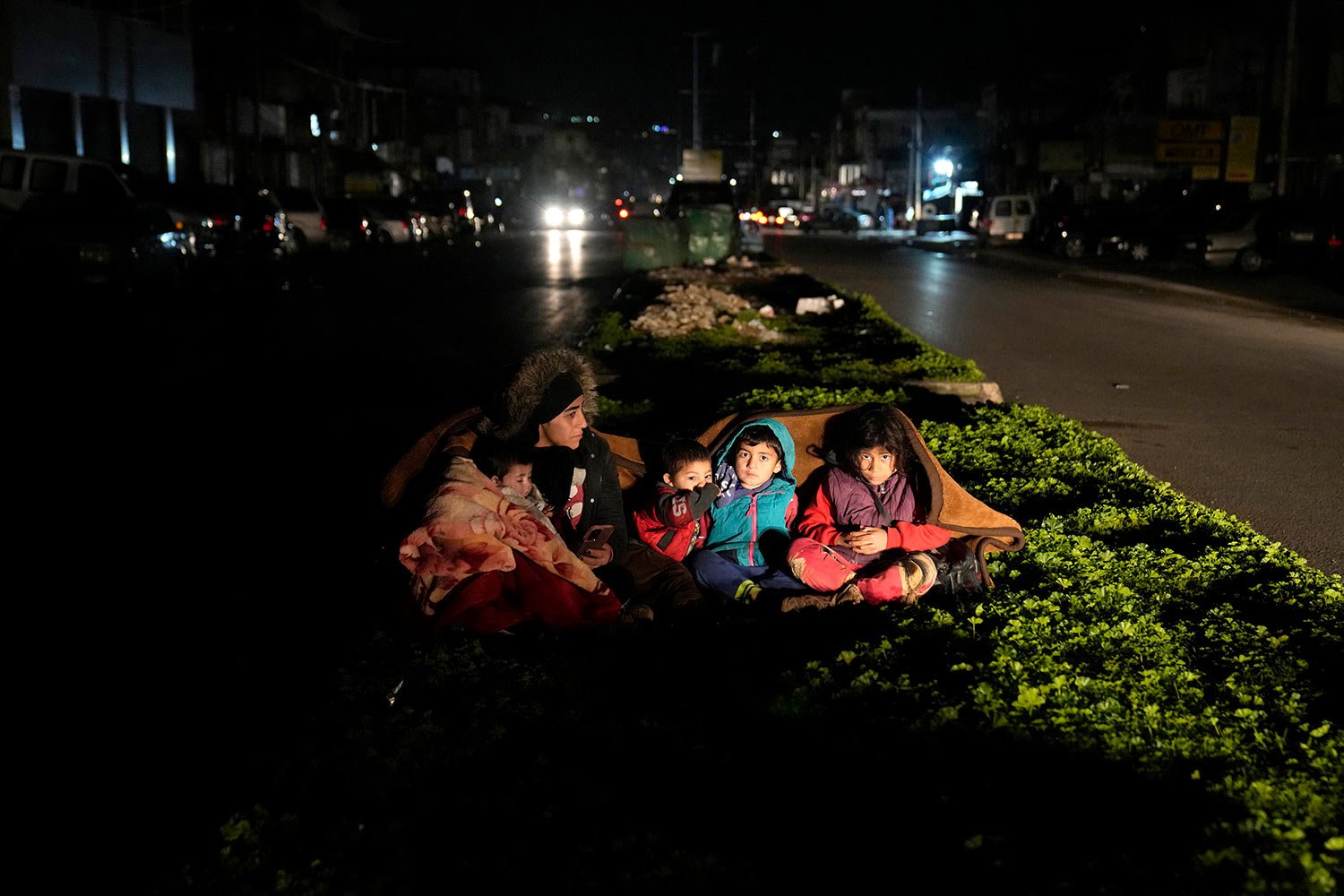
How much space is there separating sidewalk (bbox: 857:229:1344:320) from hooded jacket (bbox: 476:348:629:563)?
57.3 ft

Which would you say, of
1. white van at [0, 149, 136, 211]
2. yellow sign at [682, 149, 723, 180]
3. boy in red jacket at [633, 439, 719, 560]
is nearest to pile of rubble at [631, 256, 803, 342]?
white van at [0, 149, 136, 211]

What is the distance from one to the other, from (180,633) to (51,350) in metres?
9.60

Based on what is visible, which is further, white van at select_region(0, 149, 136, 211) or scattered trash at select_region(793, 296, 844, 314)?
white van at select_region(0, 149, 136, 211)

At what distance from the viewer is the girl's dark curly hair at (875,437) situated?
205 inches

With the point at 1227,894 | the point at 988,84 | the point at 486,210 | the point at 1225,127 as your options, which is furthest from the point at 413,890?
the point at 988,84

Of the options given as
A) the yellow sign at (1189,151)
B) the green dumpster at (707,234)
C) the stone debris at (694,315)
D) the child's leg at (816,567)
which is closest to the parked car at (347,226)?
the green dumpster at (707,234)

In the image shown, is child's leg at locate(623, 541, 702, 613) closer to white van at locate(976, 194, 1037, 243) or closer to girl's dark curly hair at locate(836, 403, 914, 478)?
girl's dark curly hair at locate(836, 403, 914, 478)

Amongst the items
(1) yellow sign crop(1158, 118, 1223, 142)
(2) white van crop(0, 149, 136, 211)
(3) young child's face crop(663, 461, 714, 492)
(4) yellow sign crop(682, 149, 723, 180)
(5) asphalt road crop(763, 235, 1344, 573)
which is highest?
(1) yellow sign crop(1158, 118, 1223, 142)

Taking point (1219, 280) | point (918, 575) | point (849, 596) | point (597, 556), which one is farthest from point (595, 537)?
point (1219, 280)

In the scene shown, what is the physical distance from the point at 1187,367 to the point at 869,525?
9178 millimetres

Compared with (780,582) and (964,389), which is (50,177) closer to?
(964,389)

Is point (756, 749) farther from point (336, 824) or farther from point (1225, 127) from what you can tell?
point (1225, 127)

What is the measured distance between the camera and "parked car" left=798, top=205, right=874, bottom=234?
229 ft

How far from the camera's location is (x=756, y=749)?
3.65m
